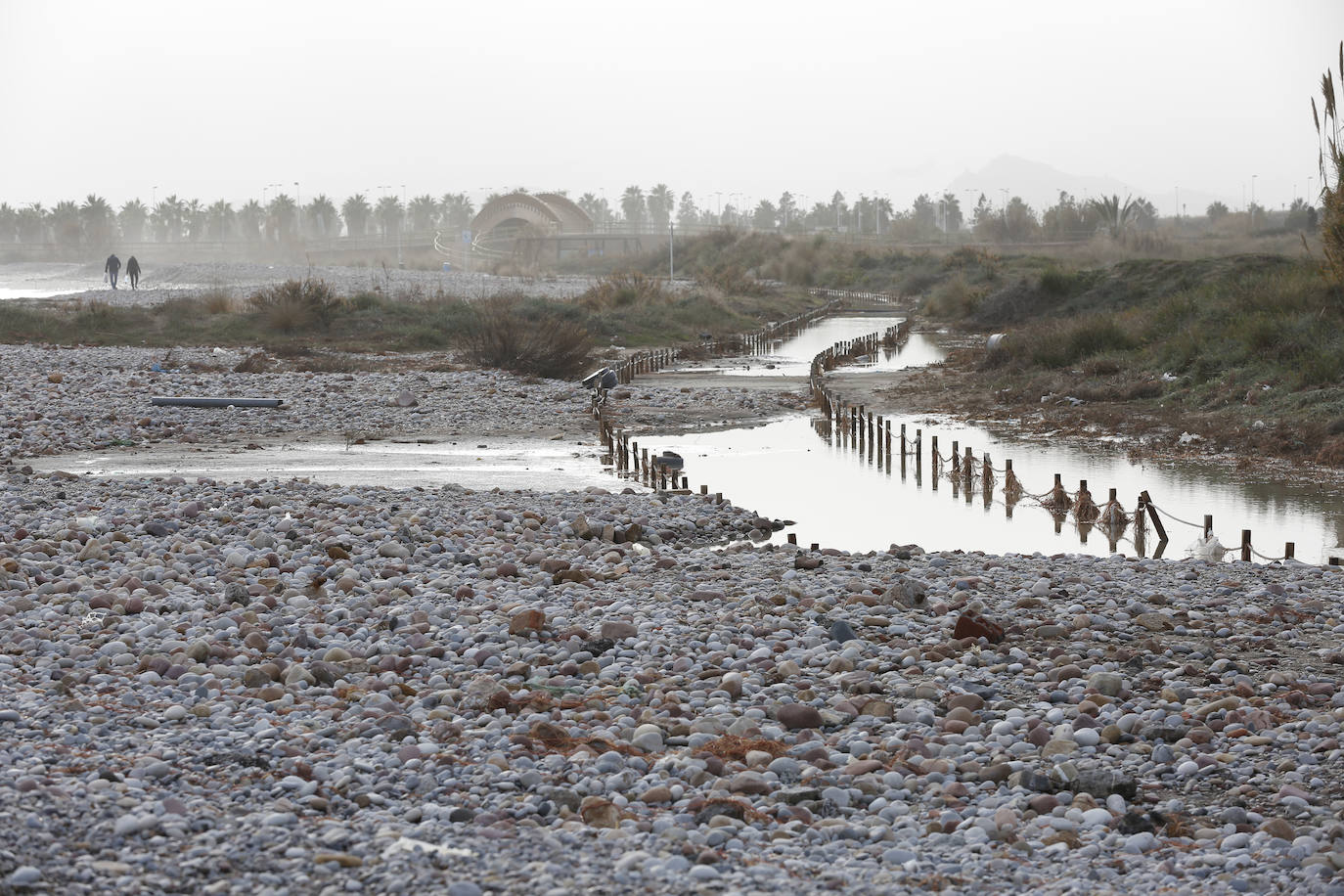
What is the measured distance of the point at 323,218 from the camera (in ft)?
481

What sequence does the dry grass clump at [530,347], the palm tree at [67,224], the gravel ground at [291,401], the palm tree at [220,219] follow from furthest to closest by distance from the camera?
the palm tree at [220,219] < the palm tree at [67,224] < the dry grass clump at [530,347] < the gravel ground at [291,401]

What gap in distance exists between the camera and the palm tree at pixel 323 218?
14500 cm

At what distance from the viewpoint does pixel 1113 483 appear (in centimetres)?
1619

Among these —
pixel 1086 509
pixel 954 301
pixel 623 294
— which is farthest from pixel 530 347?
pixel 954 301

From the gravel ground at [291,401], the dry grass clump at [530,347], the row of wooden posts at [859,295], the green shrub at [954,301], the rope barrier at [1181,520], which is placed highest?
the row of wooden posts at [859,295]

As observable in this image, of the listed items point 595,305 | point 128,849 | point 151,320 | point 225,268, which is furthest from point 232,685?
point 225,268

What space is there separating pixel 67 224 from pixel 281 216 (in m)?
23.6

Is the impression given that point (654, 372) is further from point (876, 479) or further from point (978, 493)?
point (978, 493)

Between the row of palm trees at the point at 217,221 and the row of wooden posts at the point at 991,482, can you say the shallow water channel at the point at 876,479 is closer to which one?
the row of wooden posts at the point at 991,482

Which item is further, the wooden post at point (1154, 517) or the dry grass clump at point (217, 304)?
the dry grass clump at point (217, 304)

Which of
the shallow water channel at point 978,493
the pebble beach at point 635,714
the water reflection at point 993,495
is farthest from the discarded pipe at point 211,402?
the pebble beach at point 635,714

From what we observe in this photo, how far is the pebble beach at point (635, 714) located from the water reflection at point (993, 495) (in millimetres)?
2688

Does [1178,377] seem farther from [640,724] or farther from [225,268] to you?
[225,268]

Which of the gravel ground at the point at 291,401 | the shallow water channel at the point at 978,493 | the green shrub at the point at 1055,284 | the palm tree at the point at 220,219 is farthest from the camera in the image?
the palm tree at the point at 220,219
